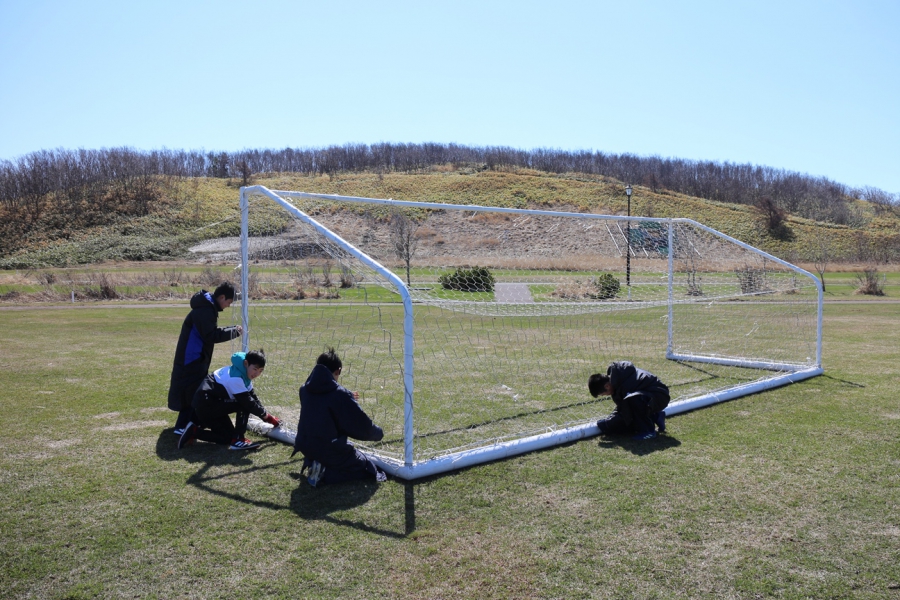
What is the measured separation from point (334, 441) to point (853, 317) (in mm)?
20159

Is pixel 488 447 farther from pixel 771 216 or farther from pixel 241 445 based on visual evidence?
pixel 771 216

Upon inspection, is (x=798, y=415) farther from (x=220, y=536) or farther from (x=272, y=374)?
(x=272, y=374)

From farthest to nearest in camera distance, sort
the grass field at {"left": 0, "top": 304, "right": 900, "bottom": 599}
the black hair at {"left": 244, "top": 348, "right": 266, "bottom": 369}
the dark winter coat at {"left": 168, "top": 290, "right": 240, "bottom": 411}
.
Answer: the dark winter coat at {"left": 168, "top": 290, "right": 240, "bottom": 411}
the black hair at {"left": 244, "top": 348, "right": 266, "bottom": 369}
the grass field at {"left": 0, "top": 304, "right": 900, "bottom": 599}

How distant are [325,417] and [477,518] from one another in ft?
5.02

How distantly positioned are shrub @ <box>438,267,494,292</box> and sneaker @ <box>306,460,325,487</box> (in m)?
11.3

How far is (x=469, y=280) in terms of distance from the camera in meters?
16.6

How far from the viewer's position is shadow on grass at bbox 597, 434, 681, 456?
6.22 metres

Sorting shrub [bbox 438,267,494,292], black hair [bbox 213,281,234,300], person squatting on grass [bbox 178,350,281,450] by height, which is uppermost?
black hair [bbox 213,281,234,300]

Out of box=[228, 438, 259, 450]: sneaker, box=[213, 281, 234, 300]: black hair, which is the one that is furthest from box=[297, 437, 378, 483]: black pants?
box=[213, 281, 234, 300]: black hair

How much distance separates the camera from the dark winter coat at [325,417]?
5.15m

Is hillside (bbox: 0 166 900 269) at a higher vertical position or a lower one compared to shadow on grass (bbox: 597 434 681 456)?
higher

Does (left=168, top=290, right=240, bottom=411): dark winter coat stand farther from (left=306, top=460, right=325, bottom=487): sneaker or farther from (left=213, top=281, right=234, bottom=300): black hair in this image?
(left=306, top=460, right=325, bottom=487): sneaker

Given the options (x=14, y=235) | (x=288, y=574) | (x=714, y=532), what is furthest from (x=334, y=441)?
(x=14, y=235)

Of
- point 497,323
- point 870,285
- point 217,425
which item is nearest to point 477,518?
point 217,425
